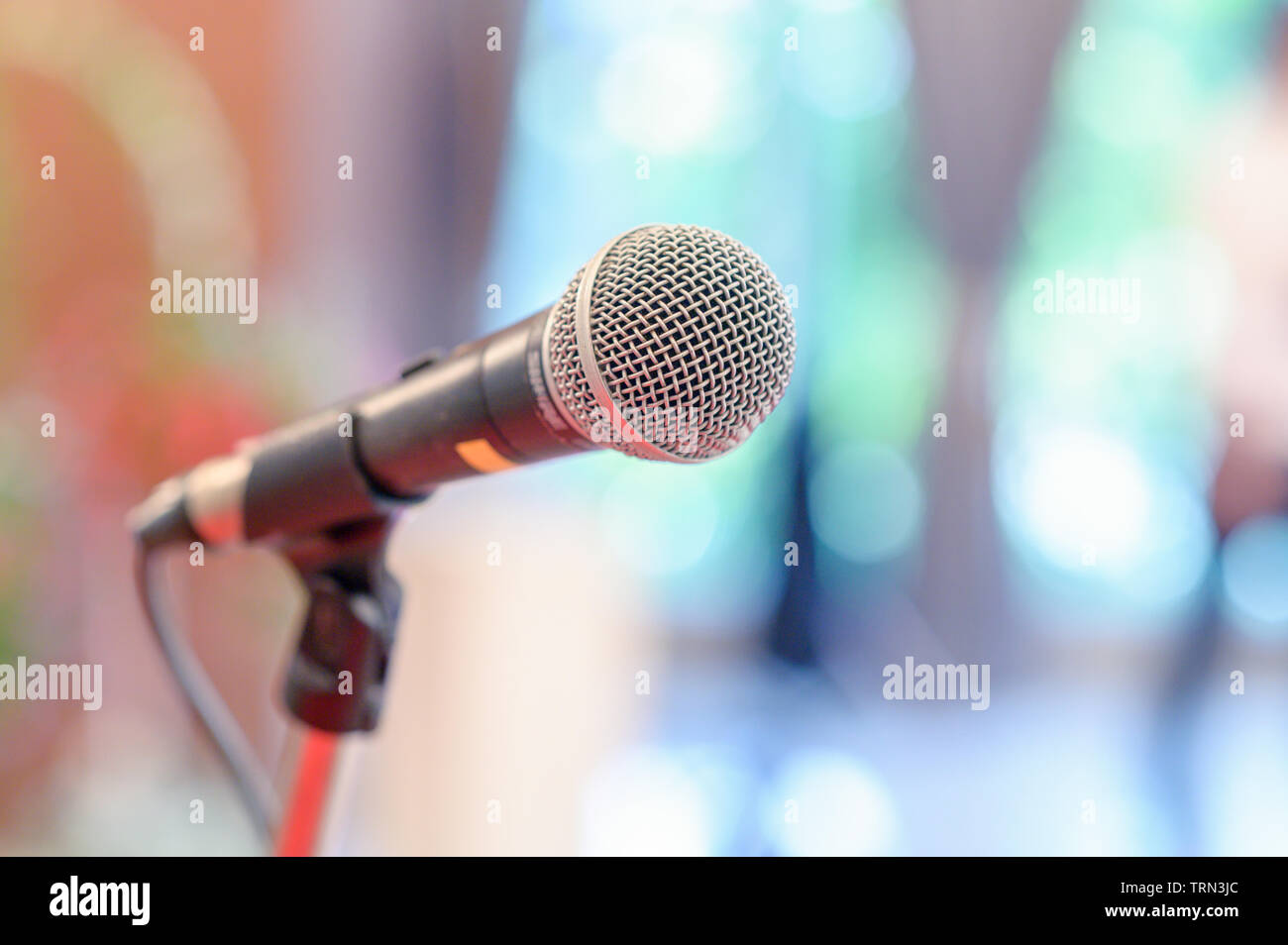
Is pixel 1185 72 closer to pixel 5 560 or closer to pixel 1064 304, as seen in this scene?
pixel 1064 304

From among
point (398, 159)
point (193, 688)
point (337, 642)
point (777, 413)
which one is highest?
point (398, 159)

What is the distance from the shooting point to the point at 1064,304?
162cm

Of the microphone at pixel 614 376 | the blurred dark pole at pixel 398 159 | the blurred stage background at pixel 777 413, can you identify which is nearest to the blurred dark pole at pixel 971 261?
the blurred stage background at pixel 777 413

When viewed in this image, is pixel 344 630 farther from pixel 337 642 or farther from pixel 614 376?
pixel 614 376

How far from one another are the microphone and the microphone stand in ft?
0.25

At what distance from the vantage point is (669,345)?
468 millimetres

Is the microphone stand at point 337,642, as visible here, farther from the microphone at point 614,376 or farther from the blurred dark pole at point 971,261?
the blurred dark pole at point 971,261

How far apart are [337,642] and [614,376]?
0.35 metres

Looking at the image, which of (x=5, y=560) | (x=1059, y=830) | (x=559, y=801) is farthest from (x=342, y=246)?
(x=1059, y=830)

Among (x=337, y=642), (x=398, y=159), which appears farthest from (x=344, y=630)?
(x=398, y=159)

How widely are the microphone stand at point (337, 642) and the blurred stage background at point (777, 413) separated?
932 millimetres

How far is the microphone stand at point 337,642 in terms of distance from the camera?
64 cm

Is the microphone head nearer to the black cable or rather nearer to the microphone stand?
the microphone stand

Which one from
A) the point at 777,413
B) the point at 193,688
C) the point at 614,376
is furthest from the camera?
the point at 777,413
